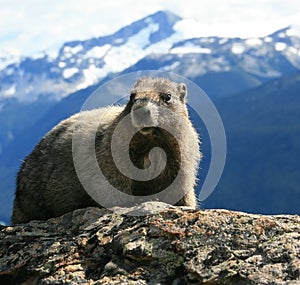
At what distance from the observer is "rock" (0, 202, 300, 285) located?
740 cm

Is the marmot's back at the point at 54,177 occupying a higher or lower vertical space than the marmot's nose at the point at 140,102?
lower

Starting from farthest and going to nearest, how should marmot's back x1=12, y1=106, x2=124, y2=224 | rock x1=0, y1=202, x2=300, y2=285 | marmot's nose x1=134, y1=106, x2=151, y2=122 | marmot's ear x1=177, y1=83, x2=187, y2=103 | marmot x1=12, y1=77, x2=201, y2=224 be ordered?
marmot's ear x1=177, y1=83, x2=187, y2=103 → marmot's back x1=12, y1=106, x2=124, y2=224 → marmot x1=12, y1=77, x2=201, y2=224 → marmot's nose x1=134, y1=106, x2=151, y2=122 → rock x1=0, y1=202, x2=300, y2=285

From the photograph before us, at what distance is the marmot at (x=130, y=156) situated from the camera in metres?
10.3

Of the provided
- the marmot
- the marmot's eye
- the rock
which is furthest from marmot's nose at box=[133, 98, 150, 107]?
the rock

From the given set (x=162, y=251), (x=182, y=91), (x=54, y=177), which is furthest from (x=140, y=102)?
(x=162, y=251)

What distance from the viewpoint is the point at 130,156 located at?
10.5 m

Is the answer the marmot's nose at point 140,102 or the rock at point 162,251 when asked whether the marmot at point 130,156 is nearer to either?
the marmot's nose at point 140,102

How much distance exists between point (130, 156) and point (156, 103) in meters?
1.07

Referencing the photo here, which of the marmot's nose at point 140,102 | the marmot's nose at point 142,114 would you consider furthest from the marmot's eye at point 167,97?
the marmot's nose at point 142,114

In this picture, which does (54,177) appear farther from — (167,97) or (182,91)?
(182,91)

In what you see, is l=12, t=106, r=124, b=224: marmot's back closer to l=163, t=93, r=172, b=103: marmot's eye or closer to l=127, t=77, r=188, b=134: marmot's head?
l=127, t=77, r=188, b=134: marmot's head

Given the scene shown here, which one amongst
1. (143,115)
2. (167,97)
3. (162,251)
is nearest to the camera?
(162,251)

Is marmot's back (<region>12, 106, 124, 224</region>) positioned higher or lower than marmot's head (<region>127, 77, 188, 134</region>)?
lower

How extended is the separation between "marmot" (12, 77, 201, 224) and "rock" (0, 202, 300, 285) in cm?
141
